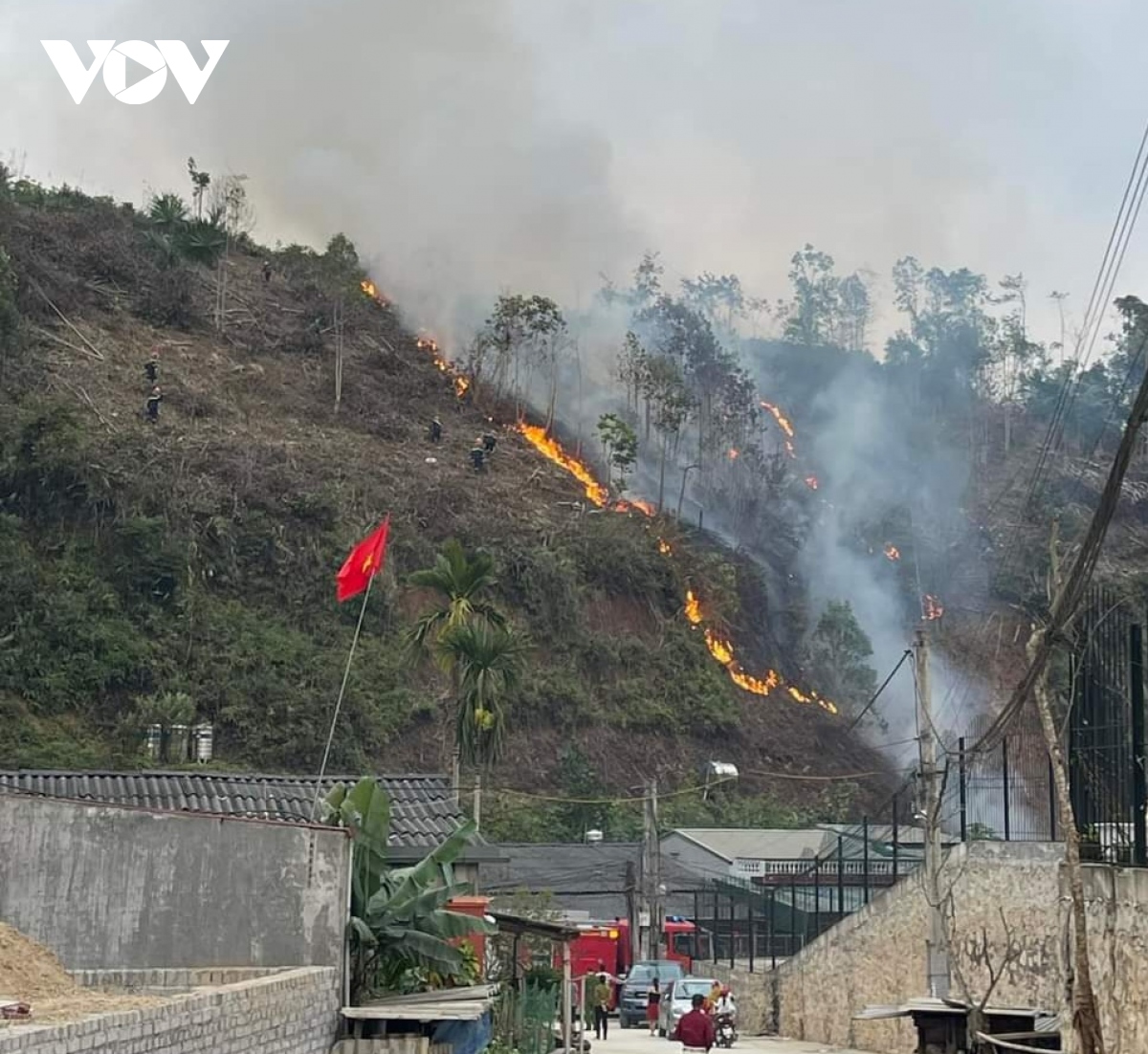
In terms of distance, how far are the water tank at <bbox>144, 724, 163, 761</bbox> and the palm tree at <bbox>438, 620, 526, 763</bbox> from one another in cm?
1471

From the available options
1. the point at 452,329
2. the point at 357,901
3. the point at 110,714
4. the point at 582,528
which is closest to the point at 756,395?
the point at 452,329

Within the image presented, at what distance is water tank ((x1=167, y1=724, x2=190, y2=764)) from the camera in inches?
2142

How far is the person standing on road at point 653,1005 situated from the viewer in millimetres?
36844

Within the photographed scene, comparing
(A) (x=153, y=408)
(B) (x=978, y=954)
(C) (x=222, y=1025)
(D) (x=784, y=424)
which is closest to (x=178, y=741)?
(A) (x=153, y=408)

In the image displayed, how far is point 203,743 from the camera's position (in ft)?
175

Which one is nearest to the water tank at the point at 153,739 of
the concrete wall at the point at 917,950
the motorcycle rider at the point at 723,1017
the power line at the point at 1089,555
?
the concrete wall at the point at 917,950

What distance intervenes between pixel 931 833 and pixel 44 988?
50.4ft

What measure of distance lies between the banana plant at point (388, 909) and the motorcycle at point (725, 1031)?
41.4ft

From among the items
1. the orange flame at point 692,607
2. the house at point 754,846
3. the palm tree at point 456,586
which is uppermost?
the orange flame at point 692,607

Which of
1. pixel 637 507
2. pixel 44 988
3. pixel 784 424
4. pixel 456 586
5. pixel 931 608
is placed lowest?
pixel 44 988

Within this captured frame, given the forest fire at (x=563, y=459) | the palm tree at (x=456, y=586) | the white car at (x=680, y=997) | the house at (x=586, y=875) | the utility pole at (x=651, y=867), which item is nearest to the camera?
the white car at (x=680, y=997)

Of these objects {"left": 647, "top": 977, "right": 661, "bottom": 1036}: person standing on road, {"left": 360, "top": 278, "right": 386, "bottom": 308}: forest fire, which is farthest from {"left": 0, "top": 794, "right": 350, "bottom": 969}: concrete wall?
{"left": 360, "top": 278, "right": 386, "bottom": 308}: forest fire

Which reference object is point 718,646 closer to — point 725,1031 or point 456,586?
point 456,586

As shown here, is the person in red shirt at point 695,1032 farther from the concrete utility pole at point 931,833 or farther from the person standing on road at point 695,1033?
the concrete utility pole at point 931,833
